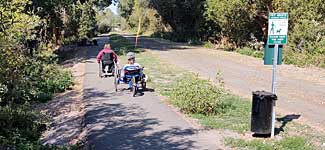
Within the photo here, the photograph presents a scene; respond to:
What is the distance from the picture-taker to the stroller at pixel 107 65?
17.8 metres

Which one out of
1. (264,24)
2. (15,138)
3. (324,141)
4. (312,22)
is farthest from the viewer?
(264,24)

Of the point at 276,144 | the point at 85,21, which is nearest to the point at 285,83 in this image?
the point at 276,144

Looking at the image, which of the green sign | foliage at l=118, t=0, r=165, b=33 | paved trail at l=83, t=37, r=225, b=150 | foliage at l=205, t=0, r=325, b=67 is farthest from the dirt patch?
foliage at l=118, t=0, r=165, b=33

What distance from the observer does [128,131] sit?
9.20 metres

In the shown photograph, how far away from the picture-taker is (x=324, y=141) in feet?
27.9

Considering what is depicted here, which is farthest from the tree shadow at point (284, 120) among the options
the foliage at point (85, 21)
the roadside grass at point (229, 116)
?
the foliage at point (85, 21)

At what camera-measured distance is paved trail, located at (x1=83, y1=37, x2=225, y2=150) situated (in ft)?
26.8

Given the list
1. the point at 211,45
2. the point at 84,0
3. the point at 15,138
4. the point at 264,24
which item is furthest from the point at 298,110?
the point at 84,0

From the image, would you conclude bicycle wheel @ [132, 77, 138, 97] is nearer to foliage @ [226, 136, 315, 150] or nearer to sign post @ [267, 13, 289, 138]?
foliage @ [226, 136, 315, 150]

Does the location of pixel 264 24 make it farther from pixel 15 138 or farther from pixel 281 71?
pixel 15 138

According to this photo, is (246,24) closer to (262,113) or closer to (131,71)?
(131,71)

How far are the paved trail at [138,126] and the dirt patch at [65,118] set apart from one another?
0.71ft

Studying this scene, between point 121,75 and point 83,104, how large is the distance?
5.50 ft

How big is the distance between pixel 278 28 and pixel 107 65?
10388 millimetres
